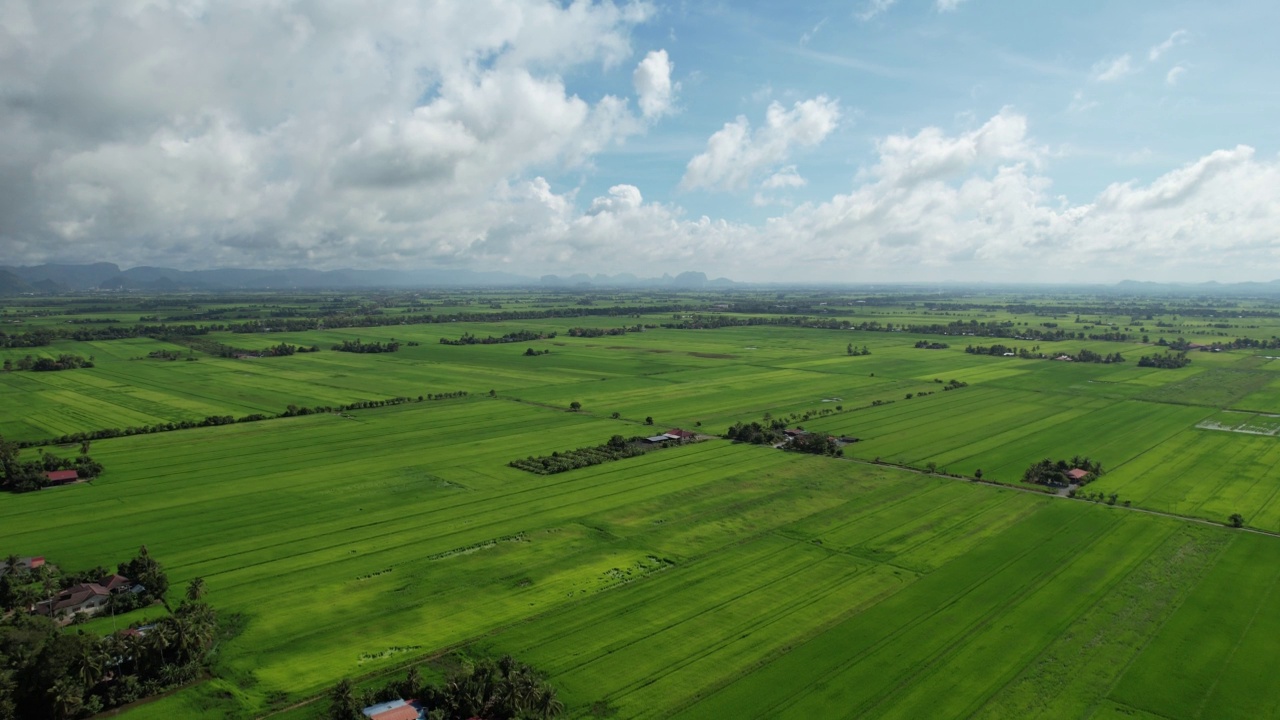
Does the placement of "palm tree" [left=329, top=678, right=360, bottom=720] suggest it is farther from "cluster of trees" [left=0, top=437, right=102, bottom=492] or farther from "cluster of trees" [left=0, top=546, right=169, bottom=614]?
"cluster of trees" [left=0, top=437, right=102, bottom=492]

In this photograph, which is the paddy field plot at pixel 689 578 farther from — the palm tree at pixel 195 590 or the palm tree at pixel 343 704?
the palm tree at pixel 343 704

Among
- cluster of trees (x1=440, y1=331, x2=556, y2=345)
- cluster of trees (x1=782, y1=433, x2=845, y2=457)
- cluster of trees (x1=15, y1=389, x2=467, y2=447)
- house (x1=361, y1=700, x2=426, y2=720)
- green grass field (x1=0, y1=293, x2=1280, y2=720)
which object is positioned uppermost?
cluster of trees (x1=440, y1=331, x2=556, y2=345)

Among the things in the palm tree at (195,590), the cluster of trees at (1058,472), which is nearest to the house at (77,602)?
the palm tree at (195,590)

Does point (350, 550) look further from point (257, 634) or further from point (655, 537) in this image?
point (655, 537)

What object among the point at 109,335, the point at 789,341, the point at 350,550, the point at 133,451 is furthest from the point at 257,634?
the point at 109,335

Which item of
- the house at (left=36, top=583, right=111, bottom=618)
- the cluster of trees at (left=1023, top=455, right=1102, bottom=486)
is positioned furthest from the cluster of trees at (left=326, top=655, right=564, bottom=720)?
the cluster of trees at (left=1023, top=455, right=1102, bottom=486)

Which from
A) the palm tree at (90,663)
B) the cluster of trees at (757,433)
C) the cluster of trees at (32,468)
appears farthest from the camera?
the cluster of trees at (757,433)
